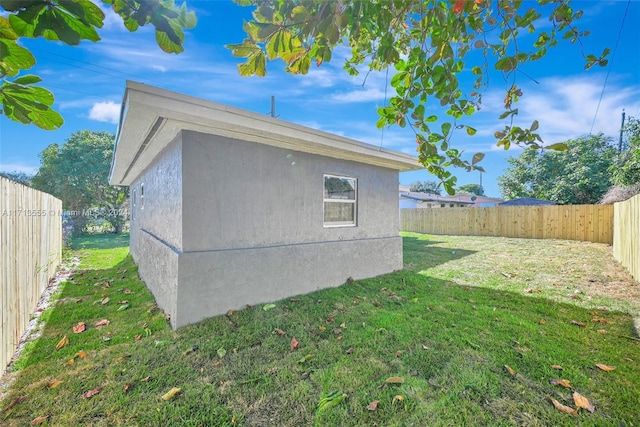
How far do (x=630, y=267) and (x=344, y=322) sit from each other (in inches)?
294

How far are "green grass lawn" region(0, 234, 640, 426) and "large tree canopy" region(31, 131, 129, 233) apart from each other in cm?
1640

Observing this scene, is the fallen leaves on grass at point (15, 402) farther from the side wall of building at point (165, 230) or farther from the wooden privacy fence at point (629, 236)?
the wooden privacy fence at point (629, 236)

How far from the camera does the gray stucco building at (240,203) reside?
3.87 meters

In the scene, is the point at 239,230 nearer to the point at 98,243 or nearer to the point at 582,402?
the point at 582,402

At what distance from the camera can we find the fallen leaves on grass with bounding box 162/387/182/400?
97.0 inches

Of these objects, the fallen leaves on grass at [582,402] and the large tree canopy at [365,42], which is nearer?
the large tree canopy at [365,42]

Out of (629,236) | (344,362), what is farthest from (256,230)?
(629,236)

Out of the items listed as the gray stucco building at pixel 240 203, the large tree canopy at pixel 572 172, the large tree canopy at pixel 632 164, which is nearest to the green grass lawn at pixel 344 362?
the gray stucco building at pixel 240 203

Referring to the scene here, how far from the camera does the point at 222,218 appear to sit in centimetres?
434

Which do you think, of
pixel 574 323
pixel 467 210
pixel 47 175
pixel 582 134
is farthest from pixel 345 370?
pixel 582 134

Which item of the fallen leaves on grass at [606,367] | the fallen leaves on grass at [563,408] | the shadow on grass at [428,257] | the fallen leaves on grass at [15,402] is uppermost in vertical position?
the shadow on grass at [428,257]

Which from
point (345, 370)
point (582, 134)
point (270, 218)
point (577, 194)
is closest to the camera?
point (345, 370)

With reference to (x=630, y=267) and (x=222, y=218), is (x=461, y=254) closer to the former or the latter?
(x=630, y=267)

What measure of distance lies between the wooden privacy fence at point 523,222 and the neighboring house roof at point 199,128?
40.9ft
